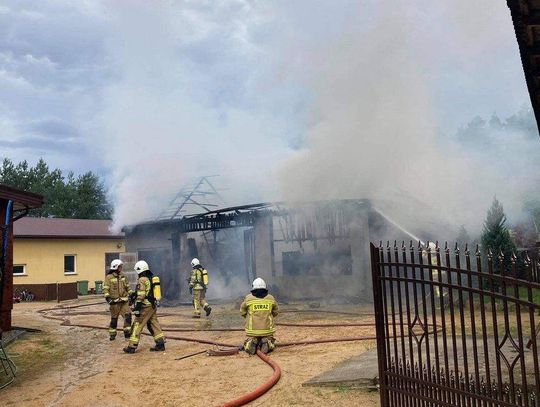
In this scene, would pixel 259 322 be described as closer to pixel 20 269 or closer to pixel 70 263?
pixel 20 269

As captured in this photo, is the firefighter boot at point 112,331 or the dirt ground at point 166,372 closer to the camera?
the dirt ground at point 166,372

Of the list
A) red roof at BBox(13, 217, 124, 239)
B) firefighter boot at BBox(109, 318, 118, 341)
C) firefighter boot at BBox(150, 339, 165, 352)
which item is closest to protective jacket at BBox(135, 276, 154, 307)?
firefighter boot at BBox(150, 339, 165, 352)

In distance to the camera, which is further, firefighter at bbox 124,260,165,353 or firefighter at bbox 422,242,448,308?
firefighter at bbox 124,260,165,353

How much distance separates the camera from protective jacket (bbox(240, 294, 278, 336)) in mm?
8250

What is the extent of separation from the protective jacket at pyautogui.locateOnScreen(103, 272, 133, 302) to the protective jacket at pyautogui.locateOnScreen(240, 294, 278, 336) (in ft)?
11.8

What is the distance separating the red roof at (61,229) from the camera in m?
26.9

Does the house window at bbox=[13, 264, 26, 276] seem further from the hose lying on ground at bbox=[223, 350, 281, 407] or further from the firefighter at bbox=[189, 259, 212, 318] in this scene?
the hose lying on ground at bbox=[223, 350, 281, 407]

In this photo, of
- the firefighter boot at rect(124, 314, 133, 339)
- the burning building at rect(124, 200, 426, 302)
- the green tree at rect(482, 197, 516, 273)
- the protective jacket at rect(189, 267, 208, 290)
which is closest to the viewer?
the firefighter boot at rect(124, 314, 133, 339)

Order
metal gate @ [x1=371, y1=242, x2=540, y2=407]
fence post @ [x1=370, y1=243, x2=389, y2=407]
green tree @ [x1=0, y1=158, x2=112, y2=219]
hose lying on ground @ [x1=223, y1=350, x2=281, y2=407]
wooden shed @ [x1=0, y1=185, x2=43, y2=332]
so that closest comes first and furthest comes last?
metal gate @ [x1=371, y1=242, x2=540, y2=407] → fence post @ [x1=370, y1=243, x2=389, y2=407] → hose lying on ground @ [x1=223, y1=350, x2=281, y2=407] → wooden shed @ [x1=0, y1=185, x2=43, y2=332] → green tree @ [x1=0, y1=158, x2=112, y2=219]

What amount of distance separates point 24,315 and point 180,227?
6.88m

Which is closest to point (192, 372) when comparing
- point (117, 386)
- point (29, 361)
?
point (117, 386)

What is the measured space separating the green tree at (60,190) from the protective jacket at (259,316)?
51.3 meters

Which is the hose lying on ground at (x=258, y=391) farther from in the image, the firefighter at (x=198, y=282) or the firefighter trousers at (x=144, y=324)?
the firefighter at (x=198, y=282)

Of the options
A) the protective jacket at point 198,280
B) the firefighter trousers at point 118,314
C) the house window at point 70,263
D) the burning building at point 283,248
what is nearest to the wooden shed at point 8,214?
the firefighter trousers at point 118,314
